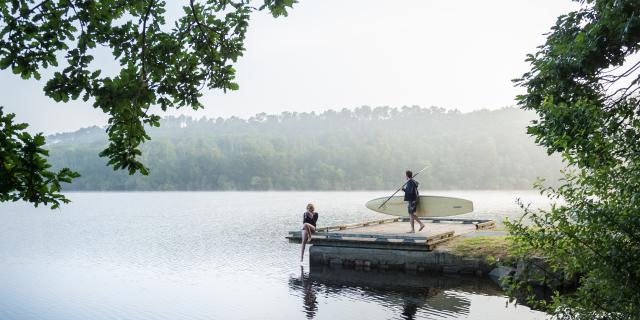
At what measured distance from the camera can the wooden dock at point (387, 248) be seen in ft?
54.7

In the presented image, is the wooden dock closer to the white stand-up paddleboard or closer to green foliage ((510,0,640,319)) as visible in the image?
the white stand-up paddleboard

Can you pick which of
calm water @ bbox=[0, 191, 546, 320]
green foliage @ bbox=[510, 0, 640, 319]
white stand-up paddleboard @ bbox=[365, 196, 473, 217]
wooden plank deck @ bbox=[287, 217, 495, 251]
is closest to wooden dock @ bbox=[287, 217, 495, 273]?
wooden plank deck @ bbox=[287, 217, 495, 251]

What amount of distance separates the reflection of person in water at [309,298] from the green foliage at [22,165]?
9570 millimetres

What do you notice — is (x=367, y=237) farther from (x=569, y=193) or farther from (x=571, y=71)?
(x=569, y=193)

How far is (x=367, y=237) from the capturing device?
18125mm

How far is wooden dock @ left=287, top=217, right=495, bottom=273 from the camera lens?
16.7m

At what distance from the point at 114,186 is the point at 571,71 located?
14507 cm

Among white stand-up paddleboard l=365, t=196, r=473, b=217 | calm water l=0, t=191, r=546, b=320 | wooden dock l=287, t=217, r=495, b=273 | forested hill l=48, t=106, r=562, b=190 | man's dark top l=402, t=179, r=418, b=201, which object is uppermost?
forested hill l=48, t=106, r=562, b=190

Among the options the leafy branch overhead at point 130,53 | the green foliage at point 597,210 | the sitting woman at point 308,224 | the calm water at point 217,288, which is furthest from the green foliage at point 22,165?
the sitting woman at point 308,224

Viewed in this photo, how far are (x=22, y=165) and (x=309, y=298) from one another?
37.4ft

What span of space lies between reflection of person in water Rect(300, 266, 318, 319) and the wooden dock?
5.19 ft

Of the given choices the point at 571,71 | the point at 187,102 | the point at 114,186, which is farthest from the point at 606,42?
the point at 114,186

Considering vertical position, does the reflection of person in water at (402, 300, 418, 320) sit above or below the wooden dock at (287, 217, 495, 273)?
below

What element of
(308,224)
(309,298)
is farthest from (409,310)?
(308,224)
